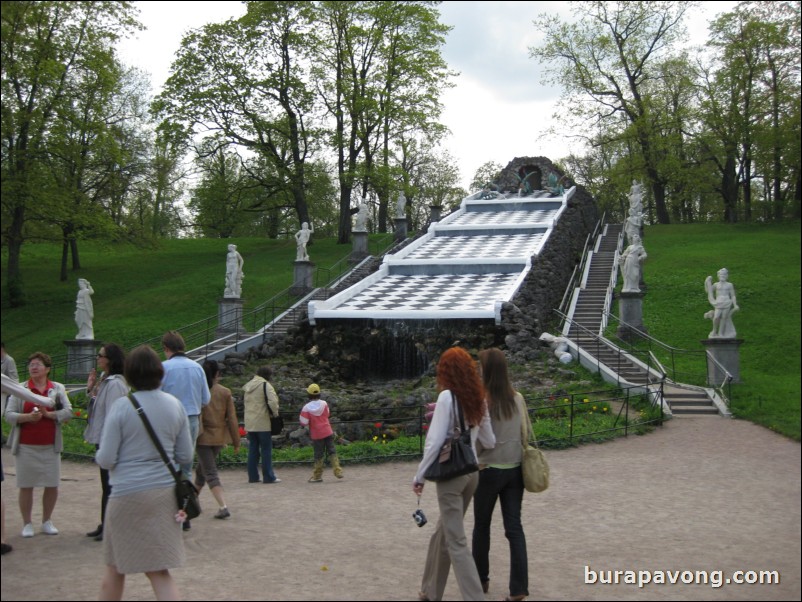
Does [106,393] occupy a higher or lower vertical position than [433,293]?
lower

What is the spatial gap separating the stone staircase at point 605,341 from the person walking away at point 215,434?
9.88 meters

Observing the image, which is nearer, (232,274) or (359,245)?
(232,274)

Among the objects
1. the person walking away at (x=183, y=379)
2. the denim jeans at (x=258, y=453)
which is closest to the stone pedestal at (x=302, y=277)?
the denim jeans at (x=258, y=453)

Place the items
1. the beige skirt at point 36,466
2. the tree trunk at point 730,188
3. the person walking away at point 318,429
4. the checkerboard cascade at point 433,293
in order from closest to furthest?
1. the beige skirt at point 36,466
2. the person walking away at point 318,429
3. the checkerboard cascade at point 433,293
4. the tree trunk at point 730,188

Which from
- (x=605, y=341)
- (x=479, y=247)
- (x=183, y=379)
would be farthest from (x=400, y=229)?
(x=183, y=379)

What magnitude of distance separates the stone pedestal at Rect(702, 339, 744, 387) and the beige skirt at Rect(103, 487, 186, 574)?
12.8 meters

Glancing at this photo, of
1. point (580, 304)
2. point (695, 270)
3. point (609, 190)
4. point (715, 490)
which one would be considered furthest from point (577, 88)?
point (715, 490)

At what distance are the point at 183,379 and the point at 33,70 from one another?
6.05 meters

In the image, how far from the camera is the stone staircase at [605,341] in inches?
627

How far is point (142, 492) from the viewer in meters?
4.88

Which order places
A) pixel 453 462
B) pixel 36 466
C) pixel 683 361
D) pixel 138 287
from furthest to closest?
1. pixel 138 287
2. pixel 683 361
3. pixel 36 466
4. pixel 453 462

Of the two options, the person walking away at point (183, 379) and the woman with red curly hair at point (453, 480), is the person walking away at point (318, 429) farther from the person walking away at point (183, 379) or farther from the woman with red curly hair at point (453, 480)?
the woman with red curly hair at point (453, 480)

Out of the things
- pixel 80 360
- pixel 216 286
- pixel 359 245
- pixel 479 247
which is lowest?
pixel 80 360

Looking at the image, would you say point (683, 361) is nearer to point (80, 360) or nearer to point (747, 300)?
point (747, 300)
